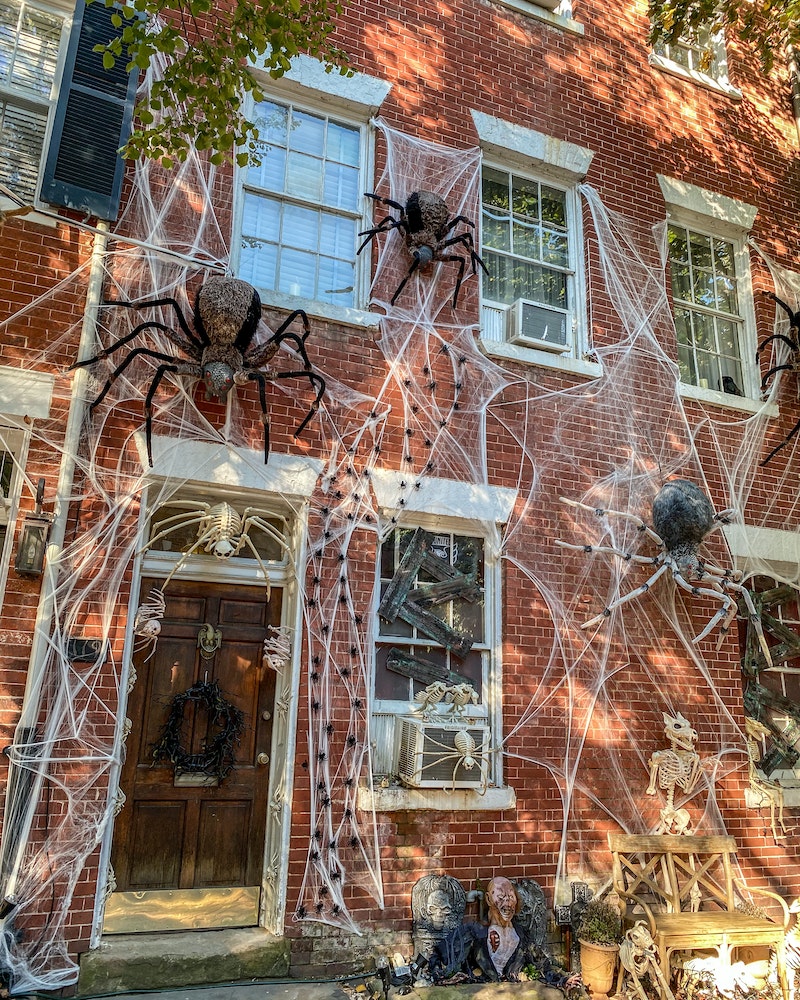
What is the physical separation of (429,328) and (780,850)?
17.8 ft

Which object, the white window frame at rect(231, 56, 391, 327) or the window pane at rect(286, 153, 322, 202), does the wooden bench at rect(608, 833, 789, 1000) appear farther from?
the window pane at rect(286, 153, 322, 202)

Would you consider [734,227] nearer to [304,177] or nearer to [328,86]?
[328,86]

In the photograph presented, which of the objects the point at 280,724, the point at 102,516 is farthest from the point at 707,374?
the point at 102,516

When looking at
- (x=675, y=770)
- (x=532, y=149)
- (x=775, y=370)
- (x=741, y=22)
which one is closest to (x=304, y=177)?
(x=532, y=149)

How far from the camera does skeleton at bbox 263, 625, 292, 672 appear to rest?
5.76 meters

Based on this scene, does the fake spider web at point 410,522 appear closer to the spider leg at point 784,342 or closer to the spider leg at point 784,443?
the spider leg at point 784,443

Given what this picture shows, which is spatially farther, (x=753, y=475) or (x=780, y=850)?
(x=753, y=475)

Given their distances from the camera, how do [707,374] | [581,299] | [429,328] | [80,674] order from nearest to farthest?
[80,674], [429,328], [581,299], [707,374]

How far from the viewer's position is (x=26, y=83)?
587cm

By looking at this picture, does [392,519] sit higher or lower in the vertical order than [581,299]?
lower

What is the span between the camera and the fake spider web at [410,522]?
5.02m

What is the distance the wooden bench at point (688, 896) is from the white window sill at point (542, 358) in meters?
3.91

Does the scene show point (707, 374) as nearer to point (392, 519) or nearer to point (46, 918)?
point (392, 519)

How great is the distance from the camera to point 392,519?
20.8 feet
